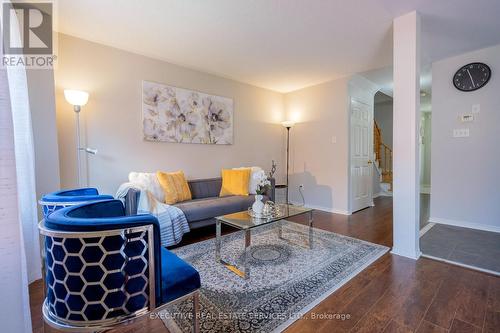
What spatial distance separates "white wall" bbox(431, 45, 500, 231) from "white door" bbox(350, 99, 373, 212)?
117cm

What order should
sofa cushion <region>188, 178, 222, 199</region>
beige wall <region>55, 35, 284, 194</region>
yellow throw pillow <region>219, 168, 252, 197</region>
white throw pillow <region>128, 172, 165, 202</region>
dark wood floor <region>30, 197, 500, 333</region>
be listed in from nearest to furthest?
1. dark wood floor <region>30, 197, 500, 333</region>
2. beige wall <region>55, 35, 284, 194</region>
3. white throw pillow <region>128, 172, 165, 202</region>
4. sofa cushion <region>188, 178, 222, 199</region>
5. yellow throw pillow <region>219, 168, 252, 197</region>

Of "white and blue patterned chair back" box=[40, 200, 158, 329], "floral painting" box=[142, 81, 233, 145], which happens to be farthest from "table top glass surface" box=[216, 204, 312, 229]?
"floral painting" box=[142, 81, 233, 145]

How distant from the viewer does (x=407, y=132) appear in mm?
2363

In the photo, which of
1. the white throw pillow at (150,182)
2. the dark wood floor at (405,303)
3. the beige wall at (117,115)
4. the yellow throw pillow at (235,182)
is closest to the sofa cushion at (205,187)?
the yellow throw pillow at (235,182)

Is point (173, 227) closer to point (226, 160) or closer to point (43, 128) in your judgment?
point (43, 128)

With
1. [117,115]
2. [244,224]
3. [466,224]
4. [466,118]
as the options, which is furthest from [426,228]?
[117,115]

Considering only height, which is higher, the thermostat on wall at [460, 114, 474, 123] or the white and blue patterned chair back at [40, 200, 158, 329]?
the thermostat on wall at [460, 114, 474, 123]

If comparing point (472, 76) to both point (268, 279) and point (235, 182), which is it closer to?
point (235, 182)

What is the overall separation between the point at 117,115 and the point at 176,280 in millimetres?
2650

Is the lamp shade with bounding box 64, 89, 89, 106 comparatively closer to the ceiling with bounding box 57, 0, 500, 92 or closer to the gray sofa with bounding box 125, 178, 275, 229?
the ceiling with bounding box 57, 0, 500, 92

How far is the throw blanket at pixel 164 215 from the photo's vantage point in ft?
8.28

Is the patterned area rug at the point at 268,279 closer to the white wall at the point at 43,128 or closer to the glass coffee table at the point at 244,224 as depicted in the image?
the glass coffee table at the point at 244,224

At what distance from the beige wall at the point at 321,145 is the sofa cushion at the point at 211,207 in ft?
5.81

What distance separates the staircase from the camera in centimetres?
637
